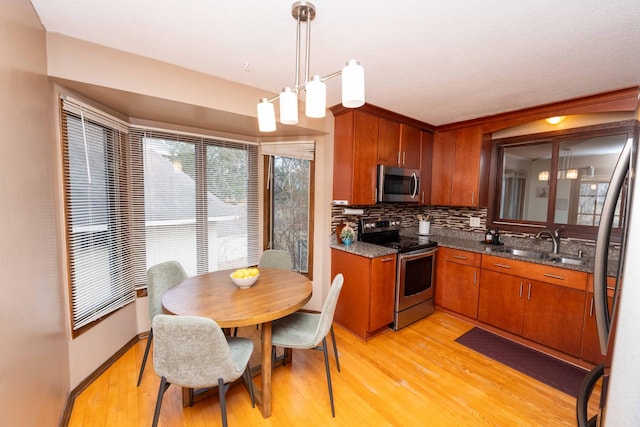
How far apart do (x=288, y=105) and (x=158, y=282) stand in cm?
166

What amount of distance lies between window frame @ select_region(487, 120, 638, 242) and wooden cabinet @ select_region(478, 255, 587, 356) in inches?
24.8

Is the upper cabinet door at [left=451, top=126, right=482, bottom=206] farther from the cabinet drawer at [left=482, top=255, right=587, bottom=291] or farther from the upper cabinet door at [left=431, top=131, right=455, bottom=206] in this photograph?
the cabinet drawer at [left=482, top=255, right=587, bottom=291]

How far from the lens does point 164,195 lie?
256 cm

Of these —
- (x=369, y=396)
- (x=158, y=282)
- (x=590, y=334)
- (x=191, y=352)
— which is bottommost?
(x=369, y=396)

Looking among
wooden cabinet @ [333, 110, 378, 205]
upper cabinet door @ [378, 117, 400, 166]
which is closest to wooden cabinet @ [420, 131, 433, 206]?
upper cabinet door @ [378, 117, 400, 166]

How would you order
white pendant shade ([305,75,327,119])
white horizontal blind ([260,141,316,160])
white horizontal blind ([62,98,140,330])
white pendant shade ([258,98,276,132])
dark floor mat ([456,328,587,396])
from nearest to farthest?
white pendant shade ([305,75,327,119]) → white pendant shade ([258,98,276,132]) → white horizontal blind ([62,98,140,330]) → dark floor mat ([456,328,587,396]) → white horizontal blind ([260,141,316,160])

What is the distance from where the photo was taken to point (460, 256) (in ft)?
9.83

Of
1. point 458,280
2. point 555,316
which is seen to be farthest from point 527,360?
point 458,280

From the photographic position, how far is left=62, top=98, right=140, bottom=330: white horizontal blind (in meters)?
1.84

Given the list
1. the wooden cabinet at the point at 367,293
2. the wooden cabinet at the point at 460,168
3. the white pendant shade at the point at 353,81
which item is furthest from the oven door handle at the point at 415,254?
the white pendant shade at the point at 353,81

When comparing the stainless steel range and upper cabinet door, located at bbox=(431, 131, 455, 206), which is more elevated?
upper cabinet door, located at bbox=(431, 131, 455, 206)

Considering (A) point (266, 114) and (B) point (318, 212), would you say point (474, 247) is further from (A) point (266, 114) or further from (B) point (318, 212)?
(A) point (266, 114)

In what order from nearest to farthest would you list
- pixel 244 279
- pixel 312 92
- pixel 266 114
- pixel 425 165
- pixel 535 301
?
1. pixel 312 92
2. pixel 266 114
3. pixel 244 279
4. pixel 535 301
5. pixel 425 165

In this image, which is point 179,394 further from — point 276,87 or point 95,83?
point 276,87
